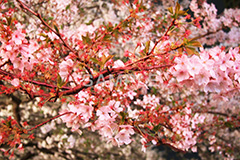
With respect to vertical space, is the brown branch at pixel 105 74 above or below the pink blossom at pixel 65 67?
below

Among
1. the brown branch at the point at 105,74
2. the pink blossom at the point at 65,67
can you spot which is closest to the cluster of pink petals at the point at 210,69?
the brown branch at the point at 105,74

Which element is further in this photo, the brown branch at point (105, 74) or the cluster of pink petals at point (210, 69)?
the brown branch at point (105, 74)

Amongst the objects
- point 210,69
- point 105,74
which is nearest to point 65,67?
point 105,74

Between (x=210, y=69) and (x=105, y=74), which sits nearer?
(x=210, y=69)

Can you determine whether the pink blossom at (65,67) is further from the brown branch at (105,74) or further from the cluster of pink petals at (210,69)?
the cluster of pink petals at (210,69)

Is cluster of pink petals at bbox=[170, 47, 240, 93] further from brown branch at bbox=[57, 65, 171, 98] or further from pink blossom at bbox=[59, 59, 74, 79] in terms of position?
pink blossom at bbox=[59, 59, 74, 79]

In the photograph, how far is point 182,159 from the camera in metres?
5.11

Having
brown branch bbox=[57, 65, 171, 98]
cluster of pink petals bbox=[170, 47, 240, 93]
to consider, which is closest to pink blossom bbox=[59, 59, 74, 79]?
brown branch bbox=[57, 65, 171, 98]

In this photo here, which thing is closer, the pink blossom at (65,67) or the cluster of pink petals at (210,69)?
the cluster of pink petals at (210,69)

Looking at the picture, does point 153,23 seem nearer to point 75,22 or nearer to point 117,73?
point 75,22

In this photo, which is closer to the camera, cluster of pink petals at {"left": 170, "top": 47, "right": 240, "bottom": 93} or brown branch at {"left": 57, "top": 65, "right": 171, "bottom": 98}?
cluster of pink petals at {"left": 170, "top": 47, "right": 240, "bottom": 93}

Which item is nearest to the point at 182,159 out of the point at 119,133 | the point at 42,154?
the point at 42,154

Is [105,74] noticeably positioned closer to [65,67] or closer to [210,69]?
[65,67]

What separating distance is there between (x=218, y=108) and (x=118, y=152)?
267 cm
